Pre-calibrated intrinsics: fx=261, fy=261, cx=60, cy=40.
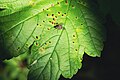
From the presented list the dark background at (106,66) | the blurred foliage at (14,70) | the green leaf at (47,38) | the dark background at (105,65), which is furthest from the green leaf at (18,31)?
the dark background at (106,66)

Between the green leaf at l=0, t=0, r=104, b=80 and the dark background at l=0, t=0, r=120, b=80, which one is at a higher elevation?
the green leaf at l=0, t=0, r=104, b=80

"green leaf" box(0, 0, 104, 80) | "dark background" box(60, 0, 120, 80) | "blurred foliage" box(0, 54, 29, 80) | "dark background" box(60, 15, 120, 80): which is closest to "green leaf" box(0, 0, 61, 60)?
"green leaf" box(0, 0, 104, 80)

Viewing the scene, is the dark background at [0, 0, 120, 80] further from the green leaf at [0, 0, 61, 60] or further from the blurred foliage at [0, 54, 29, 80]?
the green leaf at [0, 0, 61, 60]

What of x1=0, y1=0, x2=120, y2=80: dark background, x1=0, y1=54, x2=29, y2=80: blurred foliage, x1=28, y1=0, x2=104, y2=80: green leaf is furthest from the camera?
x1=0, y1=0, x2=120, y2=80: dark background

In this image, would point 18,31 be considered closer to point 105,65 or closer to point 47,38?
point 47,38

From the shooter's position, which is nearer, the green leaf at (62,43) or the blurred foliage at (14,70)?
the green leaf at (62,43)

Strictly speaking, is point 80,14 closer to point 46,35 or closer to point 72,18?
point 72,18

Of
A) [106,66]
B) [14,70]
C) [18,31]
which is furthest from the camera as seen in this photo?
[106,66]

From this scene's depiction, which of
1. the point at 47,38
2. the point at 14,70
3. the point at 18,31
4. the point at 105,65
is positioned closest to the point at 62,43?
the point at 47,38

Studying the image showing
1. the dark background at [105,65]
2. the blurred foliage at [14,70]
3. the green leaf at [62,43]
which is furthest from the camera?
the dark background at [105,65]

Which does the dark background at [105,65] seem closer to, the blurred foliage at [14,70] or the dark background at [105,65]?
the dark background at [105,65]
